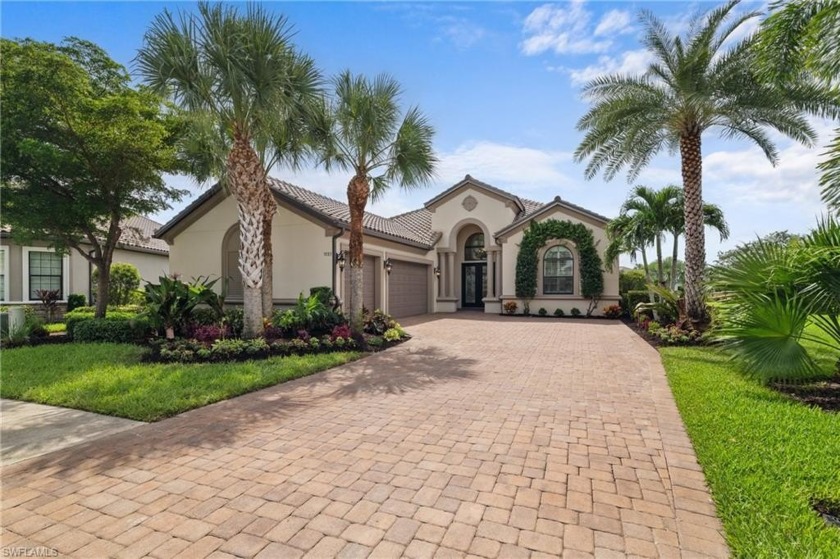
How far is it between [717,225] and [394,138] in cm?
1241

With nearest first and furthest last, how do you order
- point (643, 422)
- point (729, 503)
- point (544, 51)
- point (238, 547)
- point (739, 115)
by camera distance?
point (238, 547) < point (729, 503) < point (643, 422) < point (544, 51) < point (739, 115)

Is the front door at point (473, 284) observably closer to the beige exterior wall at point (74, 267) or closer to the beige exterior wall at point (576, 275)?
the beige exterior wall at point (576, 275)

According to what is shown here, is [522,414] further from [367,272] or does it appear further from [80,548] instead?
[367,272]

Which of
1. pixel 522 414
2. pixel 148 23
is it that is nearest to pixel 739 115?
pixel 522 414

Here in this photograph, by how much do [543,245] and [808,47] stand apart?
1406 centimetres

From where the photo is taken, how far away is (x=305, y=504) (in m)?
3.37

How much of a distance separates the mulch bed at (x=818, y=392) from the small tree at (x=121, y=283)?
23291mm

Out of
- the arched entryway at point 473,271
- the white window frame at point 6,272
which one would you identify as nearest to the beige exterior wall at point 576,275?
the arched entryway at point 473,271

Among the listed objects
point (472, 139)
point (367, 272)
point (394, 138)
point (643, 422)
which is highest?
point (472, 139)

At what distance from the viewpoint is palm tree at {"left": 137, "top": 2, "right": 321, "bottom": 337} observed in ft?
29.4

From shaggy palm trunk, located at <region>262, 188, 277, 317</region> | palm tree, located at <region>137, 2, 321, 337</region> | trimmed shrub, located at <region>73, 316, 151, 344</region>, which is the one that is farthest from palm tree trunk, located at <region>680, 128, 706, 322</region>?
trimmed shrub, located at <region>73, 316, 151, 344</region>

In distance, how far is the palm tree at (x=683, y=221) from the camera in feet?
49.7

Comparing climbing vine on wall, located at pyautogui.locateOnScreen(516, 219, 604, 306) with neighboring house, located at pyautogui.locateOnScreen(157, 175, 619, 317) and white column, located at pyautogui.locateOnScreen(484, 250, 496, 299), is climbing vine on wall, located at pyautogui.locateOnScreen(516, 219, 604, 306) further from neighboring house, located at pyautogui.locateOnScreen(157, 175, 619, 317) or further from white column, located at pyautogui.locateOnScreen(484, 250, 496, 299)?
white column, located at pyautogui.locateOnScreen(484, 250, 496, 299)

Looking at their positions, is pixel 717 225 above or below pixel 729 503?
above
